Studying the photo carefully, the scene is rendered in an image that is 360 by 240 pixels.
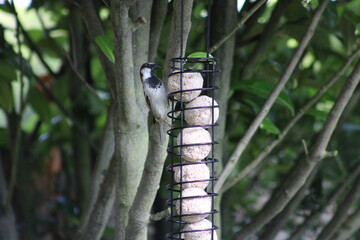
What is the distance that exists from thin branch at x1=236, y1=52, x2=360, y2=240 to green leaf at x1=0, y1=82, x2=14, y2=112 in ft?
2.98

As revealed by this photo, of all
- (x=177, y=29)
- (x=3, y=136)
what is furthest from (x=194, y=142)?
(x=3, y=136)

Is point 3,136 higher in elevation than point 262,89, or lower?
higher

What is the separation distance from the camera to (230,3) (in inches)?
62.4

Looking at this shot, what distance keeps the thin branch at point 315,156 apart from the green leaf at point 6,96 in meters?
0.91

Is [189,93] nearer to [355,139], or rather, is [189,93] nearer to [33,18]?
[355,139]

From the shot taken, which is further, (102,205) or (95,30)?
(102,205)

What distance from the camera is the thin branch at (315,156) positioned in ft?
4.76

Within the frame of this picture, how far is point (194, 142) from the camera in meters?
1.13

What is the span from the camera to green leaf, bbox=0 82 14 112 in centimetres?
195

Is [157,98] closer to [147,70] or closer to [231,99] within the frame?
[147,70]

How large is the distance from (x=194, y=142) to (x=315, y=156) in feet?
1.70

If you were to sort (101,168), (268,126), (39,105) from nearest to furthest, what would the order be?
(268,126), (101,168), (39,105)

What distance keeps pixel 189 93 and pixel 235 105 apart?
722mm

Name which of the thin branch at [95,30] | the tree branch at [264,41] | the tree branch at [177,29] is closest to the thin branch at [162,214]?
the tree branch at [177,29]
